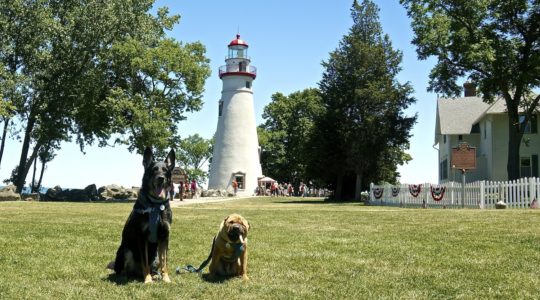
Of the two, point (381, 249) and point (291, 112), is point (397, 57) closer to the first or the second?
point (291, 112)

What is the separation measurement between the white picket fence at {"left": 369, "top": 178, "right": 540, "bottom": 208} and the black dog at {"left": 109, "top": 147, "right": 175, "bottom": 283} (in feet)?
74.4

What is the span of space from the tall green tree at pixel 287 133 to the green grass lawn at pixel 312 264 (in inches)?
2359

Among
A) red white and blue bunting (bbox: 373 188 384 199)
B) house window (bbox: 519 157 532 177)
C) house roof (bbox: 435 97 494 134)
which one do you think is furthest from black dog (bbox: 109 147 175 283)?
house roof (bbox: 435 97 494 134)

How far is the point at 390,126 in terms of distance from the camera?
142 ft

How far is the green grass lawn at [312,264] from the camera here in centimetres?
628

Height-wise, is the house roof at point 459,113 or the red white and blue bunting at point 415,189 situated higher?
the house roof at point 459,113

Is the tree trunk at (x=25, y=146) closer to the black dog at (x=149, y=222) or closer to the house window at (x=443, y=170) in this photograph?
the house window at (x=443, y=170)

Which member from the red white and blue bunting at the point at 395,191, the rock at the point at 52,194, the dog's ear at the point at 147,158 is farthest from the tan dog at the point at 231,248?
the rock at the point at 52,194

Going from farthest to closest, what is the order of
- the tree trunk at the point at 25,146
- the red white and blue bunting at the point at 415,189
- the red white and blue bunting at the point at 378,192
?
the tree trunk at the point at 25,146 → the red white and blue bunting at the point at 378,192 → the red white and blue bunting at the point at 415,189

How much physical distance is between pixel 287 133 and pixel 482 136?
36.3m

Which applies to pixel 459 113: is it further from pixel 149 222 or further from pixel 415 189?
pixel 149 222

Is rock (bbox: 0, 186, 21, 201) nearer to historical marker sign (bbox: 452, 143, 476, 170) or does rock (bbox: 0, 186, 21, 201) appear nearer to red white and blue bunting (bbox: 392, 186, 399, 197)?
red white and blue bunting (bbox: 392, 186, 399, 197)

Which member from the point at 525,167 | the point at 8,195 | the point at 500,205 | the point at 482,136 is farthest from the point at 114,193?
the point at 525,167

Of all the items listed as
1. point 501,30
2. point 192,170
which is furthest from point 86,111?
point 192,170
